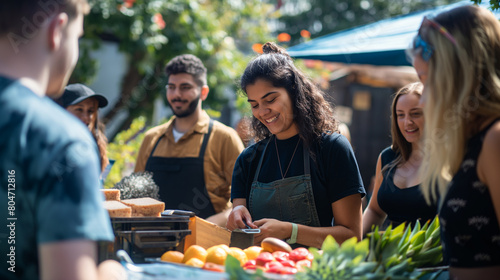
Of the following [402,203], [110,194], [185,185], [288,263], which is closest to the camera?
[288,263]

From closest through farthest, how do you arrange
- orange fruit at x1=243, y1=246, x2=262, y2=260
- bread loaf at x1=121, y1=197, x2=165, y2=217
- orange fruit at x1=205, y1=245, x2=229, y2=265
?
orange fruit at x1=205, y1=245, x2=229, y2=265 < orange fruit at x1=243, y1=246, x2=262, y2=260 < bread loaf at x1=121, y1=197, x2=165, y2=217

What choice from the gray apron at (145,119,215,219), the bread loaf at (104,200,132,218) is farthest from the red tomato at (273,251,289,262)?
the gray apron at (145,119,215,219)

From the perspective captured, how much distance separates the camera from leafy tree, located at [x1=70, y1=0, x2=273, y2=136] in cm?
644

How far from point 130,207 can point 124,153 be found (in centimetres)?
385

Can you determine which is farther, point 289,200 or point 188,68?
point 188,68

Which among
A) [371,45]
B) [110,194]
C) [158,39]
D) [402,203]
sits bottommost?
[402,203]

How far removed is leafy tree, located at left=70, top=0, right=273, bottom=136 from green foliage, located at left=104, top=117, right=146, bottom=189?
4.19ft

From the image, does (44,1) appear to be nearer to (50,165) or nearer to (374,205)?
(50,165)

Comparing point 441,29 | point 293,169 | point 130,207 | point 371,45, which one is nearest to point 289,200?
point 293,169

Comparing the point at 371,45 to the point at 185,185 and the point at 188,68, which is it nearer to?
the point at 188,68

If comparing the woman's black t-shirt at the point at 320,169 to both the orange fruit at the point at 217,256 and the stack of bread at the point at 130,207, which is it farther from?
the orange fruit at the point at 217,256

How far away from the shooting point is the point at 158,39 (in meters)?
6.62

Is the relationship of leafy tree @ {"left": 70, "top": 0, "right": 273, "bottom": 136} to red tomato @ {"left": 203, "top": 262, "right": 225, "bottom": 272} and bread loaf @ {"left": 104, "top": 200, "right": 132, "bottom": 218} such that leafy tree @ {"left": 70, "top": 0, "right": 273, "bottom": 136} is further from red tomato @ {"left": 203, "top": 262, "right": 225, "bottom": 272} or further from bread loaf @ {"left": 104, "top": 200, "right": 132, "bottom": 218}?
red tomato @ {"left": 203, "top": 262, "right": 225, "bottom": 272}

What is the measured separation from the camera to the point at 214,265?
168 centimetres
